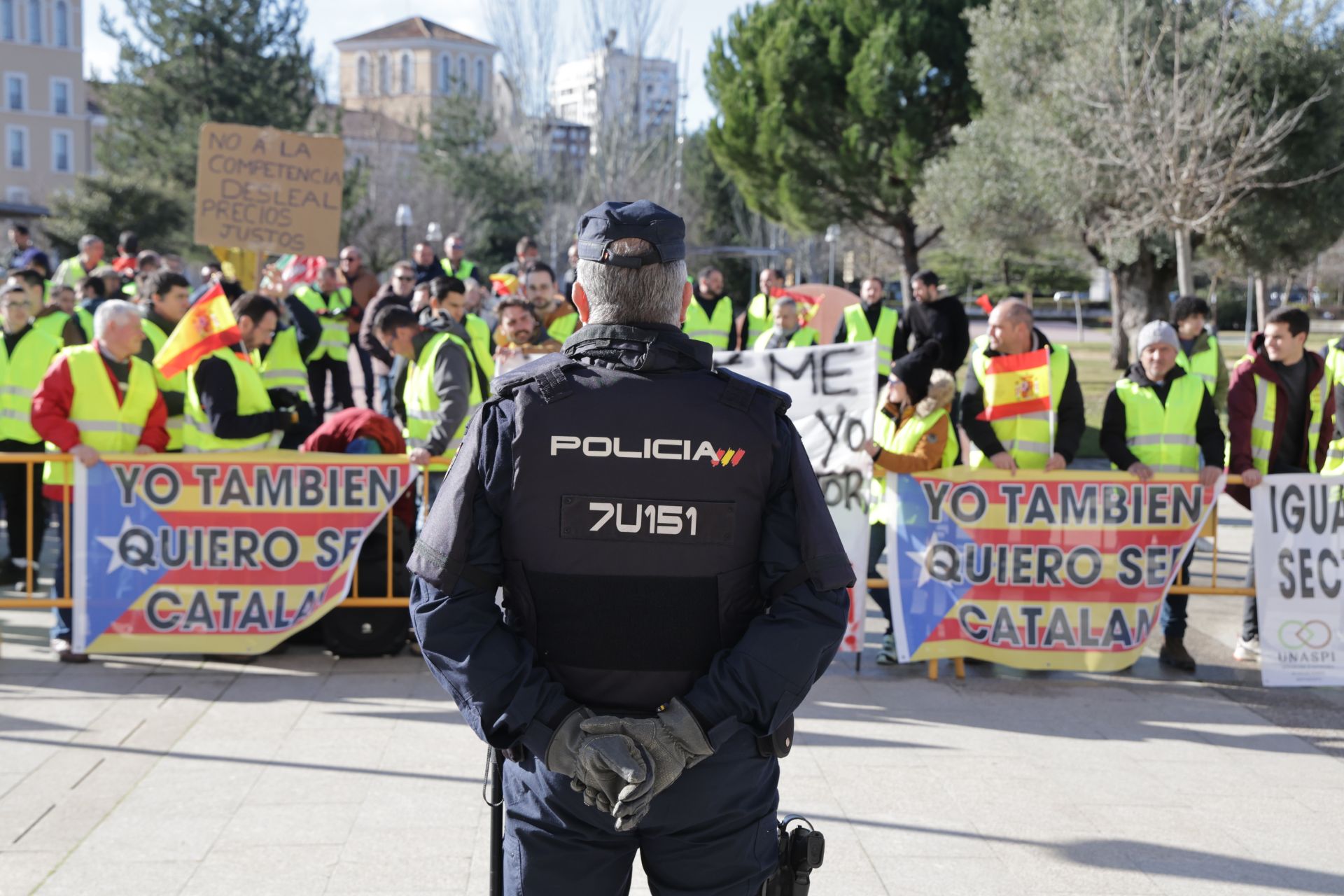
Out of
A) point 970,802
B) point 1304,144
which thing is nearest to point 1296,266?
point 1304,144

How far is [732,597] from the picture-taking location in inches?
103

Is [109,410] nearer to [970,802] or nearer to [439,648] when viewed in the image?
[970,802]

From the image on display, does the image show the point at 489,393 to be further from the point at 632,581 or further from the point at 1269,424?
the point at 1269,424

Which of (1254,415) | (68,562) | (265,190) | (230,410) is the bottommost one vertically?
(68,562)

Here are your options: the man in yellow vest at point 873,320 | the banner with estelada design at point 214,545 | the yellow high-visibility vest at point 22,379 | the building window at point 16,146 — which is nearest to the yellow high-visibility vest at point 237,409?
the banner with estelada design at point 214,545

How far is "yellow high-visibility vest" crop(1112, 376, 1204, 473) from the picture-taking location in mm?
7141

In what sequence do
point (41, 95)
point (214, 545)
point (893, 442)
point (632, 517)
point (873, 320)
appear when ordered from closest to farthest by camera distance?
point (632, 517) < point (214, 545) < point (893, 442) < point (873, 320) < point (41, 95)

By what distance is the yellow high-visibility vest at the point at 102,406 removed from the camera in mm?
7016

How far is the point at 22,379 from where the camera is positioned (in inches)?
333

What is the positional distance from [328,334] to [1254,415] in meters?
8.86

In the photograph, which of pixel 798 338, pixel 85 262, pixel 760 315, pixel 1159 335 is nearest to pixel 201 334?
pixel 1159 335

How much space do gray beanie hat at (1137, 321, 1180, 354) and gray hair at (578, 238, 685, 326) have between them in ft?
16.5

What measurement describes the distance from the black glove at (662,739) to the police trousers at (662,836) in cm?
10

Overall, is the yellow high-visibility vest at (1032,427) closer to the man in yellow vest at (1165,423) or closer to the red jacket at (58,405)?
the man in yellow vest at (1165,423)
